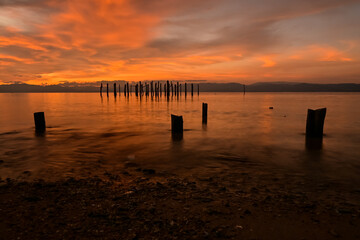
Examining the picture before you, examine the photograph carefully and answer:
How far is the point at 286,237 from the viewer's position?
136 inches

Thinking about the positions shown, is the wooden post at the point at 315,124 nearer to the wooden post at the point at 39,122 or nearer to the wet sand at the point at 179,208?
the wet sand at the point at 179,208

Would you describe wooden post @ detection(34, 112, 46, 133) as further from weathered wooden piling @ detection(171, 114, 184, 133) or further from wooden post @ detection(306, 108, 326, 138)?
wooden post @ detection(306, 108, 326, 138)

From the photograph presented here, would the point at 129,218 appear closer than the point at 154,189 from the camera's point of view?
Yes

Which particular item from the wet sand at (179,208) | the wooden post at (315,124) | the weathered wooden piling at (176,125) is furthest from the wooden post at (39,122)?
the wooden post at (315,124)

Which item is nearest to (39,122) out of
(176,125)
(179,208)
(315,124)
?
(176,125)

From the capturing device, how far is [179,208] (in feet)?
14.0

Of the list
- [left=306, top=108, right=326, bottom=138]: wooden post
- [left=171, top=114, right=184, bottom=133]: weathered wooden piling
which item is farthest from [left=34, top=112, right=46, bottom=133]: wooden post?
[left=306, top=108, right=326, bottom=138]: wooden post

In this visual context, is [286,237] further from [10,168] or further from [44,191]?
[10,168]

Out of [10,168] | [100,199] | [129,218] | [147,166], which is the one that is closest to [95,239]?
[129,218]

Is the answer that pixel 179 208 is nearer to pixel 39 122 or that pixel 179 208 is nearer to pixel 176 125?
pixel 176 125

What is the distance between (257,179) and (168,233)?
10.9 ft

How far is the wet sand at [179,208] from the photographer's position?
3539 millimetres

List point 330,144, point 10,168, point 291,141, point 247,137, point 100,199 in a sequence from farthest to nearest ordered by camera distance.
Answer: point 247,137 < point 291,141 < point 330,144 < point 10,168 < point 100,199

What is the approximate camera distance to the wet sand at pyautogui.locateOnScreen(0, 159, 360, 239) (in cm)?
354
